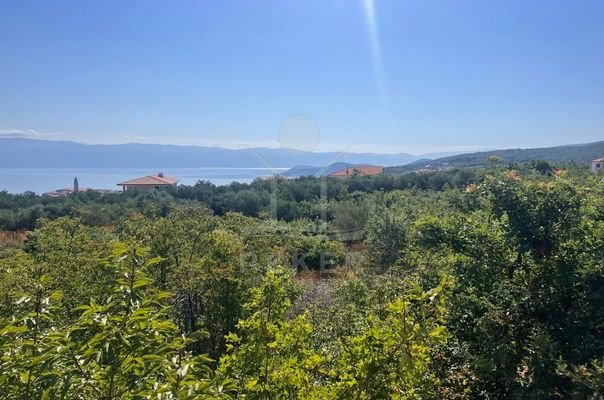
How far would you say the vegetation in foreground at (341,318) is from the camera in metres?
1.88

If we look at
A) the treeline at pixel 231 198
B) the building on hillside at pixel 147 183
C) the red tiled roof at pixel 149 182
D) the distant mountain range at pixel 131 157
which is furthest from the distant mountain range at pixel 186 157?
the treeline at pixel 231 198

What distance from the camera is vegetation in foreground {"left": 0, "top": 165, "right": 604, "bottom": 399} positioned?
6.18 ft

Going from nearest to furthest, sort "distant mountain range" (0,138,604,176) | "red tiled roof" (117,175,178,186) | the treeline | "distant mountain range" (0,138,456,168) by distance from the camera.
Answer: the treeline, "red tiled roof" (117,175,178,186), "distant mountain range" (0,138,604,176), "distant mountain range" (0,138,456,168)

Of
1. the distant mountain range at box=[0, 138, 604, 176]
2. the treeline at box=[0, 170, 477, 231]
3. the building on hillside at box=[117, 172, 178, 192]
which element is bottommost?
the treeline at box=[0, 170, 477, 231]

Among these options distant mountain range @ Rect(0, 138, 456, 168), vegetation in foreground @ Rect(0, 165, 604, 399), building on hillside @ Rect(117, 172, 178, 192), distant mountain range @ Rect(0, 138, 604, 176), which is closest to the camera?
vegetation in foreground @ Rect(0, 165, 604, 399)

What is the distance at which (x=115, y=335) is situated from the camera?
1798 mm

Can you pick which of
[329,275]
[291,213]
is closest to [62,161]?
[291,213]

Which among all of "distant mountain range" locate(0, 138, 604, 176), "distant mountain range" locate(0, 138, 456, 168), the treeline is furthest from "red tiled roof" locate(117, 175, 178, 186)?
"distant mountain range" locate(0, 138, 456, 168)

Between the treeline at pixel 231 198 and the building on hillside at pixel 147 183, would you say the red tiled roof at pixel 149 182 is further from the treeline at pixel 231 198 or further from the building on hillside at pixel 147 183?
the treeline at pixel 231 198

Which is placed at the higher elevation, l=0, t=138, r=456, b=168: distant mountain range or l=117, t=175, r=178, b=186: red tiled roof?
l=0, t=138, r=456, b=168: distant mountain range

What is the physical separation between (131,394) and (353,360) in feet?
5.18

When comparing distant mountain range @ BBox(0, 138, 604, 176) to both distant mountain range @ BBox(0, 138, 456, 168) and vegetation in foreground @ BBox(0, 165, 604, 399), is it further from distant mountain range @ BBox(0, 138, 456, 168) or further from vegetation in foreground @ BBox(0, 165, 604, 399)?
vegetation in foreground @ BBox(0, 165, 604, 399)

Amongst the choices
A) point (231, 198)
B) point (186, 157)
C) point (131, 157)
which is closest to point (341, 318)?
point (231, 198)

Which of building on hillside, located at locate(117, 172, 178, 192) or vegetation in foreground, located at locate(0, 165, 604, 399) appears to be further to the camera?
building on hillside, located at locate(117, 172, 178, 192)
